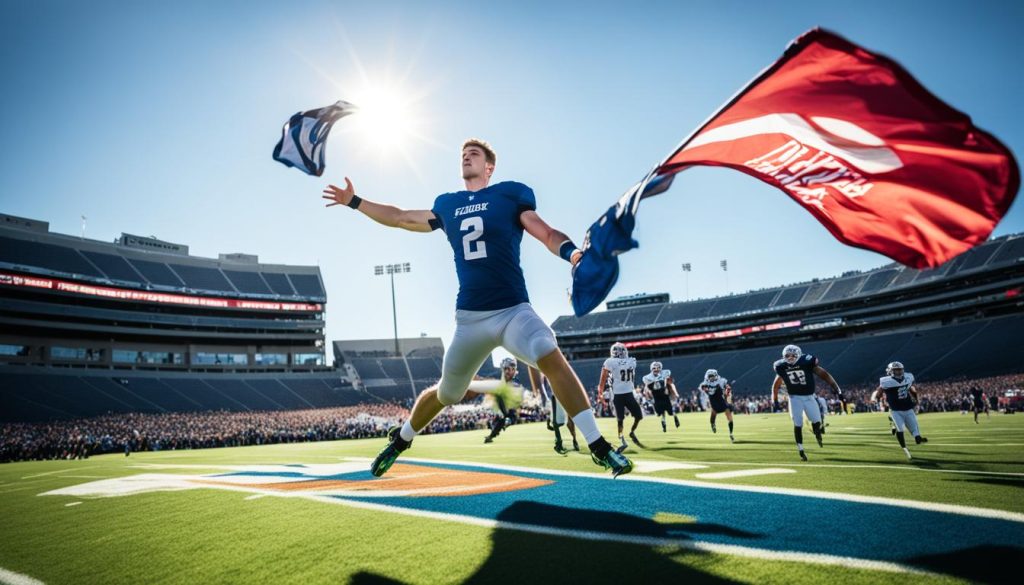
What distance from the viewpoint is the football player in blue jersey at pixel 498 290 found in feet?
12.4

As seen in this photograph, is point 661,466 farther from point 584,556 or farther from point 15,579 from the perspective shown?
point 15,579

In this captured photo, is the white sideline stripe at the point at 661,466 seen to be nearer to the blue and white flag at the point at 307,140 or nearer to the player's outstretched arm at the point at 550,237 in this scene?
the player's outstretched arm at the point at 550,237

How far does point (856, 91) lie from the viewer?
3352 mm

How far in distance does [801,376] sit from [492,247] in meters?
8.59

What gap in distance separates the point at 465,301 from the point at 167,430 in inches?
1484

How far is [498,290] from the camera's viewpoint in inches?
156

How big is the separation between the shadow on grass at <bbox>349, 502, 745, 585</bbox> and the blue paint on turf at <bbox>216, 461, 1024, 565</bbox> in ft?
0.06

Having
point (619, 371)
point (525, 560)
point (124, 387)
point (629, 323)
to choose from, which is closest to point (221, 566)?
point (525, 560)

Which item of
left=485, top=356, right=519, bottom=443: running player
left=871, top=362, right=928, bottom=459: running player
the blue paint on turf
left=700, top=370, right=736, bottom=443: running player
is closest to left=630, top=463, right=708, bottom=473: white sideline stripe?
the blue paint on turf

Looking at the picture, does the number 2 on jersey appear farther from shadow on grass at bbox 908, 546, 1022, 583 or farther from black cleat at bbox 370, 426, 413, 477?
shadow on grass at bbox 908, 546, 1022, 583

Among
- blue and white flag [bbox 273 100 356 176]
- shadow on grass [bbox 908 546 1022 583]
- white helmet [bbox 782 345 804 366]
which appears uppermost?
blue and white flag [bbox 273 100 356 176]

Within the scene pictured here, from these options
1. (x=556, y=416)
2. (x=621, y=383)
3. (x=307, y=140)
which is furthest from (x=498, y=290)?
(x=621, y=383)

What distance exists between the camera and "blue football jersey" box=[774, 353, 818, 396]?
33.4ft

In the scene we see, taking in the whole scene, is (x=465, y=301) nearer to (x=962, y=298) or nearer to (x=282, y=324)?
(x=282, y=324)
